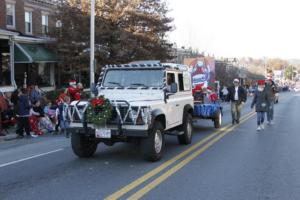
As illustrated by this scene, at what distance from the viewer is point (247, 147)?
11.6 meters

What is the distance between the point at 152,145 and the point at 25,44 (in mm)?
18868

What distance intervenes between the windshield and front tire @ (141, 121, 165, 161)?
153cm

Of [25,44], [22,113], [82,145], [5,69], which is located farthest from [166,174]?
[5,69]

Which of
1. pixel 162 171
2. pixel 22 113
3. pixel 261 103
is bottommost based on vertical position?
pixel 162 171

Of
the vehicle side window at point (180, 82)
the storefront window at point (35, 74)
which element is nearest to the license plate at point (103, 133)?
the vehicle side window at point (180, 82)

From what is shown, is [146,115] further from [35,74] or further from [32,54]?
[35,74]

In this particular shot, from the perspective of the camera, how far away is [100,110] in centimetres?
908

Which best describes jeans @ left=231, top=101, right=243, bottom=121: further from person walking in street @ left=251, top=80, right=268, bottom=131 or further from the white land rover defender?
the white land rover defender

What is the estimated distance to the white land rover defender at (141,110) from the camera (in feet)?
29.5

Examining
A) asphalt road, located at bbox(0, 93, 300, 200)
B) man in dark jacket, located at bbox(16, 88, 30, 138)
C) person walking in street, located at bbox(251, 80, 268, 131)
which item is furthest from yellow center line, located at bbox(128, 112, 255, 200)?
man in dark jacket, located at bbox(16, 88, 30, 138)

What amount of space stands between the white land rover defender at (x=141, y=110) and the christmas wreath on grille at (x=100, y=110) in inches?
5.4

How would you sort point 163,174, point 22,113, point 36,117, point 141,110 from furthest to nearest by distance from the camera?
1. point 36,117
2. point 22,113
3. point 141,110
4. point 163,174

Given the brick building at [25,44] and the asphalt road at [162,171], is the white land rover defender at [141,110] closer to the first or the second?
the asphalt road at [162,171]

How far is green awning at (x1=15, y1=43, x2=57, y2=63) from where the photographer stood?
2473 centimetres
